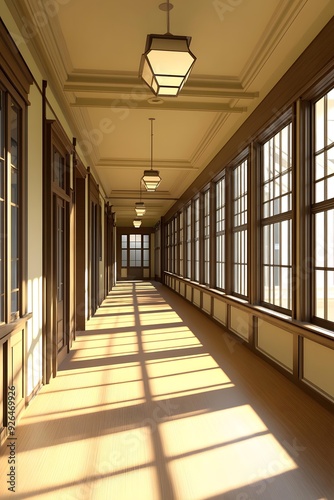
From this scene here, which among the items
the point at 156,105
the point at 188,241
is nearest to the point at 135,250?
the point at 188,241

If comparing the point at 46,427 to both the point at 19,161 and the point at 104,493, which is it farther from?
the point at 19,161

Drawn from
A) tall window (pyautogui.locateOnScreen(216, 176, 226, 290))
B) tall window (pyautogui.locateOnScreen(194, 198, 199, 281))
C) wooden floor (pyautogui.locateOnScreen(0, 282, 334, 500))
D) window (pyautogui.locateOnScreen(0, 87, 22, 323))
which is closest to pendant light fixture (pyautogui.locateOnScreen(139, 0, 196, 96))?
window (pyautogui.locateOnScreen(0, 87, 22, 323))

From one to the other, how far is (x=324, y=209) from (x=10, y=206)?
113 inches

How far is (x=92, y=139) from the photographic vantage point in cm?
769

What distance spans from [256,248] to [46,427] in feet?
12.1

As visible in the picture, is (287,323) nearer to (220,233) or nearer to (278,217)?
(278,217)

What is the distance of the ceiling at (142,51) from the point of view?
370 cm

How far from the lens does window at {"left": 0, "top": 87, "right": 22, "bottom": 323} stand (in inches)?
125

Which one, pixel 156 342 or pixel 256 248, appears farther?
pixel 156 342

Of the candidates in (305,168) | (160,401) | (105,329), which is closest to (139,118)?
(305,168)

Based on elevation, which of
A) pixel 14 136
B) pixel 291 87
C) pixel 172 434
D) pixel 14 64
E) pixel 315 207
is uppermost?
pixel 291 87

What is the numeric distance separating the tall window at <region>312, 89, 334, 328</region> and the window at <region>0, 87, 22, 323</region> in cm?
283

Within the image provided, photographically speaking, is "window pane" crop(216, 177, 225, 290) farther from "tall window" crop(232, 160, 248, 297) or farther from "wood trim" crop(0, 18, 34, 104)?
"wood trim" crop(0, 18, 34, 104)

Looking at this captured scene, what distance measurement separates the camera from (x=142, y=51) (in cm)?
448
